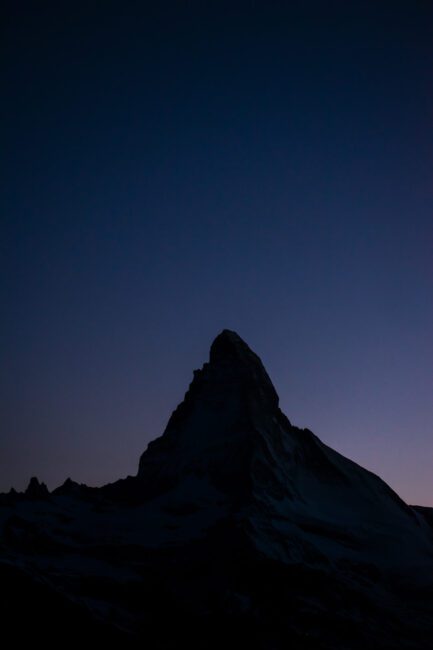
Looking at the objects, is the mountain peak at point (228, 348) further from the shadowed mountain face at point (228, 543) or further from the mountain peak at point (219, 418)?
the shadowed mountain face at point (228, 543)

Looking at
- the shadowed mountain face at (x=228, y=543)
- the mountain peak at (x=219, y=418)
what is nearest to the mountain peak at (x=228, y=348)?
the mountain peak at (x=219, y=418)

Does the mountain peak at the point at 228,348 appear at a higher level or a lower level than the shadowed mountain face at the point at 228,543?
higher

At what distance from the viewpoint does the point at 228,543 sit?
55156mm

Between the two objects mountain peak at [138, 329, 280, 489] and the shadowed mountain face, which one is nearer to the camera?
the shadowed mountain face

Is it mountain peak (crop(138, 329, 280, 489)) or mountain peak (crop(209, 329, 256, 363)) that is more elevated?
mountain peak (crop(209, 329, 256, 363))

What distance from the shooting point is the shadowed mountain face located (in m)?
43.8

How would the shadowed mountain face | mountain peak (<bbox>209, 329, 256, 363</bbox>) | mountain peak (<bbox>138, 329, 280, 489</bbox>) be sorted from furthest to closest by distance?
mountain peak (<bbox>209, 329, 256, 363</bbox>)
mountain peak (<bbox>138, 329, 280, 489</bbox>)
the shadowed mountain face

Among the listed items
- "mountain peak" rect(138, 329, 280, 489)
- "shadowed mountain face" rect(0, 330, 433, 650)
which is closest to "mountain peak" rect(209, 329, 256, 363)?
"mountain peak" rect(138, 329, 280, 489)

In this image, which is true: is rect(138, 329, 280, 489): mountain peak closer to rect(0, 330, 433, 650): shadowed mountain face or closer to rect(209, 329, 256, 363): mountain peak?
rect(209, 329, 256, 363): mountain peak

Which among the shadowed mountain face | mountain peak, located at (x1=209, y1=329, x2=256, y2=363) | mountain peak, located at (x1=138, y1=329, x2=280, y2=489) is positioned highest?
mountain peak, located at (x1=209, y1=329, x2=256, y2=363)

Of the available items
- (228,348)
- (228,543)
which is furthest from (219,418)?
(228,543)

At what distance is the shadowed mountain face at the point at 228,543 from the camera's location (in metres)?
43.8

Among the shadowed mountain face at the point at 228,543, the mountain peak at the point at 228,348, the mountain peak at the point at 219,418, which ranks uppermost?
the mountain peak at the point at 228,348

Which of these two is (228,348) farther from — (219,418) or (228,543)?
(228,543)
